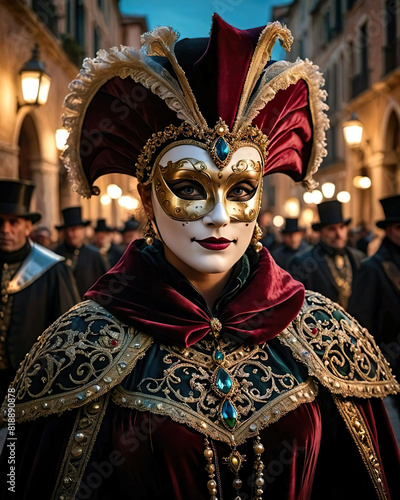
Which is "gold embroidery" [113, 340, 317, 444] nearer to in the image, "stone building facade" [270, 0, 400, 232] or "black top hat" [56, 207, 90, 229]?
"black top hat" [56, 207, 90, 229]

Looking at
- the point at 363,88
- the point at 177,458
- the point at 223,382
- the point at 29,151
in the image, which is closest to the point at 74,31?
the point at 29,151

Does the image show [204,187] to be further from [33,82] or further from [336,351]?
[33,82]

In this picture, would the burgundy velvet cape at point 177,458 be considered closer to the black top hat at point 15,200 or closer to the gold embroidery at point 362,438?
the gold embroidery at point 362,438

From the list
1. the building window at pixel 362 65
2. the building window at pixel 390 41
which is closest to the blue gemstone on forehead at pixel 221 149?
the building window at pixel 390 41

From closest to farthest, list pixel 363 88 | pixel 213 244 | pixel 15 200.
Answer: pixel 213 244, pixel 15 200, pixel 363 88

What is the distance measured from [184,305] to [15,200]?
375cm

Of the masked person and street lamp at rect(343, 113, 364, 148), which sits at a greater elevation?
street lamp at rect(343, 113, 364, 148)

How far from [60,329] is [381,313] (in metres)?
4.06

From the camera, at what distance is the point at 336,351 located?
2.81 m

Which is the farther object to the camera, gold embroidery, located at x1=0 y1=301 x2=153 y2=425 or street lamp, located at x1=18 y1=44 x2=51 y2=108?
street lamp, located at x1=18 y1=44 x2=51 y2=108

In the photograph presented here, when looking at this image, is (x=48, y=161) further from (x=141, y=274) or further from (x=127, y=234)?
(x=141, y=274)

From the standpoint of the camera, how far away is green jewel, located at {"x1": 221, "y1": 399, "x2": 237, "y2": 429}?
Answer: 8.30 feet

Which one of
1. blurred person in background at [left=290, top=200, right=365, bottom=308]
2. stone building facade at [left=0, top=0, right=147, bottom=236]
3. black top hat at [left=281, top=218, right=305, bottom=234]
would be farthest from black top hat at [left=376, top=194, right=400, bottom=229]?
black top hat at [left=281, top=218, right=305, bottom=234]

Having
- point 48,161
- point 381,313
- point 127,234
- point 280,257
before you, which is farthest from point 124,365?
point 48,161
